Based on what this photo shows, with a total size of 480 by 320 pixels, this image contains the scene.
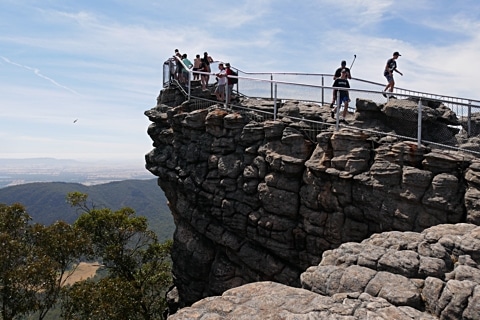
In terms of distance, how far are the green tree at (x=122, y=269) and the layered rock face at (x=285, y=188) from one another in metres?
3.58

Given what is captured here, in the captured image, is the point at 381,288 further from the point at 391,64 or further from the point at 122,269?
the point at 122,269

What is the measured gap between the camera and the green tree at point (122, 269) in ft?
70.9

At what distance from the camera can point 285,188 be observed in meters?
17.5

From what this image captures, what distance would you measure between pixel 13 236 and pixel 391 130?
2066 centimetres

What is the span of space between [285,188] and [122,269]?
16132mm

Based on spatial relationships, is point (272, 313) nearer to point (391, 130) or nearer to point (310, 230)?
point (310, 230)

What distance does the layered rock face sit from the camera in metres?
13.5

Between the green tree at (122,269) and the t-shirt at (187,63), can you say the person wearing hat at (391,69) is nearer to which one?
the t-shirt at (187,63)

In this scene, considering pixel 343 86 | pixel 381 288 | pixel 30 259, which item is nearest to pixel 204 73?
pixel 343 86

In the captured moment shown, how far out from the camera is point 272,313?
7.73 meters

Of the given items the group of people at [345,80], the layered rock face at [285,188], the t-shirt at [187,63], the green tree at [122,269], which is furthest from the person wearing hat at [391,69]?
the green tree at [122,269]

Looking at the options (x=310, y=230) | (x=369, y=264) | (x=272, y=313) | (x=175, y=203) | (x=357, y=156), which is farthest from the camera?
(x=175, y=203)

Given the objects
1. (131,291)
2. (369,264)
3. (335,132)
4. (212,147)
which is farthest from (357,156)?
(131,291)

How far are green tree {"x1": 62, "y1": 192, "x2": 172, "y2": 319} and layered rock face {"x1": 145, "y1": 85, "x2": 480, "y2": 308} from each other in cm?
358
